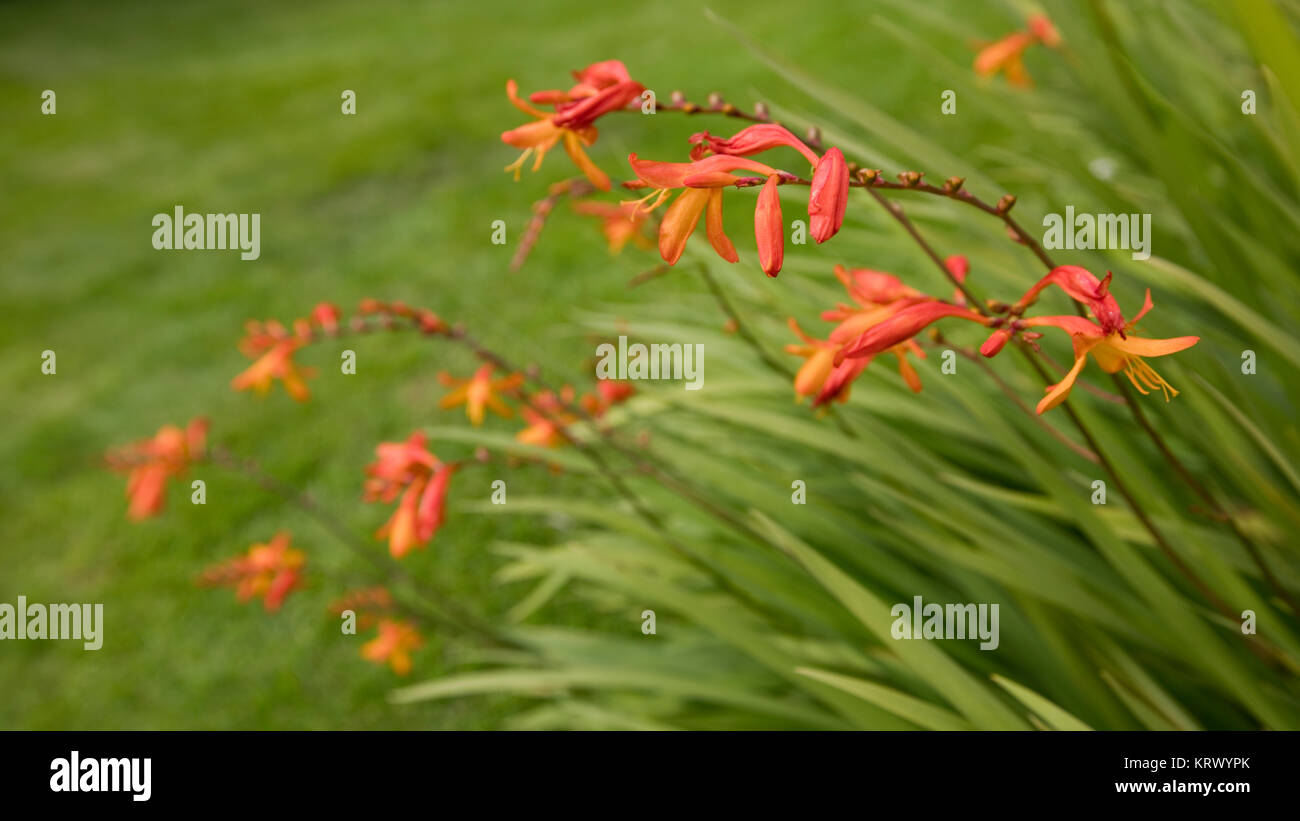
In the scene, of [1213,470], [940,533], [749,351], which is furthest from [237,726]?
[1213,470]

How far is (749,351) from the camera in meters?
1.65

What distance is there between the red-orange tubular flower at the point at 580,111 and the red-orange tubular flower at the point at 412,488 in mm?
548

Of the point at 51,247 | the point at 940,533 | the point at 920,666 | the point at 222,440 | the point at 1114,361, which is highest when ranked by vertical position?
the point at 51,247

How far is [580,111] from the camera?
73 cm

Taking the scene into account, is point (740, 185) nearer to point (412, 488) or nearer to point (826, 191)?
point (826, 191)

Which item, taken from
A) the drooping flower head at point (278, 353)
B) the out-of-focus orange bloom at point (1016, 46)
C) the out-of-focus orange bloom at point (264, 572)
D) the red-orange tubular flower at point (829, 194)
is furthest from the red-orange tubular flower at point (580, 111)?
the out-of-focus orange bloom at point (264, 572)

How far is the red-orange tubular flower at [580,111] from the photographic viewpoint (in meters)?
0.73

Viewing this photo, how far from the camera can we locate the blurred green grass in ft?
8.53

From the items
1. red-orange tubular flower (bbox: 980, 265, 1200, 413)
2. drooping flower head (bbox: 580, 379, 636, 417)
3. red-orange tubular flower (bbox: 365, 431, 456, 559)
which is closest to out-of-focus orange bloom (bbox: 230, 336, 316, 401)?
red-orange tubular flower (bbox: 365, 431, 456, 559)

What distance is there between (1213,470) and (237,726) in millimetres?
2283

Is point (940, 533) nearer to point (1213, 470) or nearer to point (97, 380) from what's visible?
point (1213, 470)

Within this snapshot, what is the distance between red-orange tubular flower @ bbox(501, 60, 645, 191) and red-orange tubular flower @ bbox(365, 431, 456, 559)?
0.55 metres

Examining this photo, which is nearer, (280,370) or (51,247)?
(280,370)

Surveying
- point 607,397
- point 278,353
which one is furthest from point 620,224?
point 278,353
